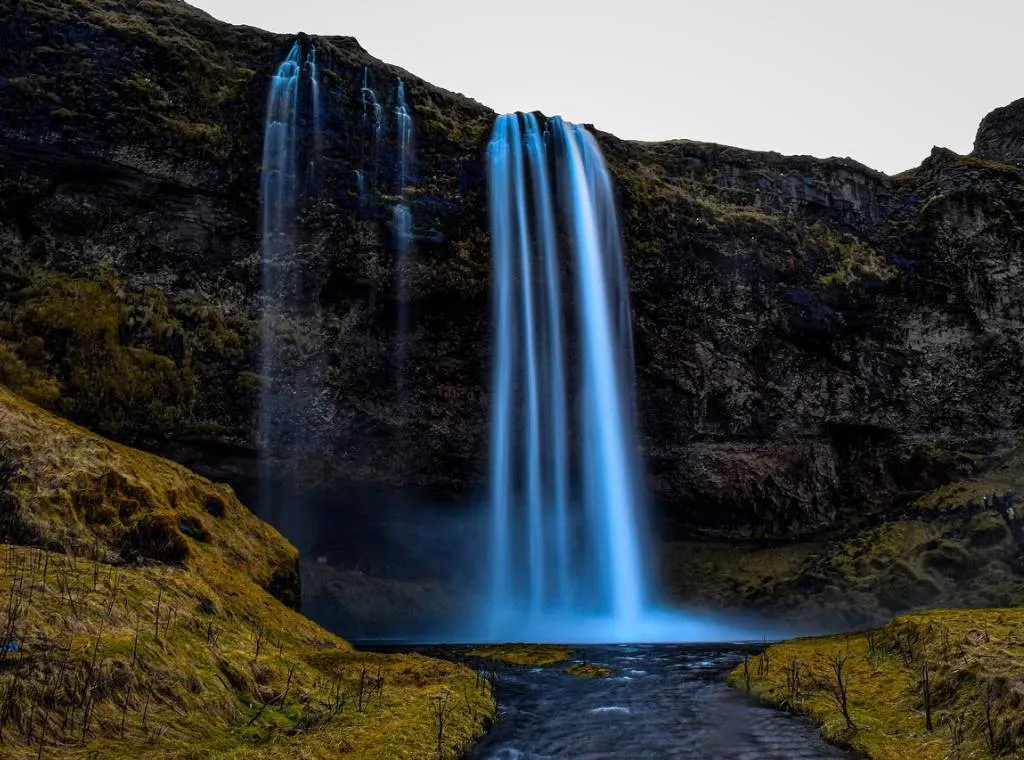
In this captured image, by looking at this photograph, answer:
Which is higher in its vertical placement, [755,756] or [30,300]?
[30,300]

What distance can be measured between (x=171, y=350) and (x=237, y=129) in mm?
8945

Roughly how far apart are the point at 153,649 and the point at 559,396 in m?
23.5

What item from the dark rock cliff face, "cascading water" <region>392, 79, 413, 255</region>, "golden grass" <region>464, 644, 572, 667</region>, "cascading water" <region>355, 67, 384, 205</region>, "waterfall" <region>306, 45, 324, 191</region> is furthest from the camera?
"cascading water" <region>392, 79, 413, 255</region>

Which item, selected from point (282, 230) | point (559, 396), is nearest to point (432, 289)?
point (282, 230)

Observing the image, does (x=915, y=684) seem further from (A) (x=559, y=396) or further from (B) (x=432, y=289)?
(B) (x=432, y=289)

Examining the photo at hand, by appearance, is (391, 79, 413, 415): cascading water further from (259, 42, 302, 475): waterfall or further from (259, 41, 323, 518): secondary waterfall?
(259, 42, 302, 475): waterfall

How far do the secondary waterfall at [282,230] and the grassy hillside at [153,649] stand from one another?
1011 centimetres

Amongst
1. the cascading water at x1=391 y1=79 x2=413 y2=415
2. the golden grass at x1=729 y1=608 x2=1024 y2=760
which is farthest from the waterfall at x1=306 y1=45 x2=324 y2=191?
the golden grass at x1=729 y1=608 x2=1024 y2=760

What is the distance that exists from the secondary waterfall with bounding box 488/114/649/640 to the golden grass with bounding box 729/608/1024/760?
15.2m

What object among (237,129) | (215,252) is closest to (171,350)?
(215,252)

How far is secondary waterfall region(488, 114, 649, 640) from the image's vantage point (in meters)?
30.2

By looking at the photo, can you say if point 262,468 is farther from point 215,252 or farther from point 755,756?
point 755,756

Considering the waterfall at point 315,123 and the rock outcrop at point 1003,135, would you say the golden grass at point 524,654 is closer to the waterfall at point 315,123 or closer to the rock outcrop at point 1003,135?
the waterfall at point 315,123

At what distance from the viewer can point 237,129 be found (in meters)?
27.4
